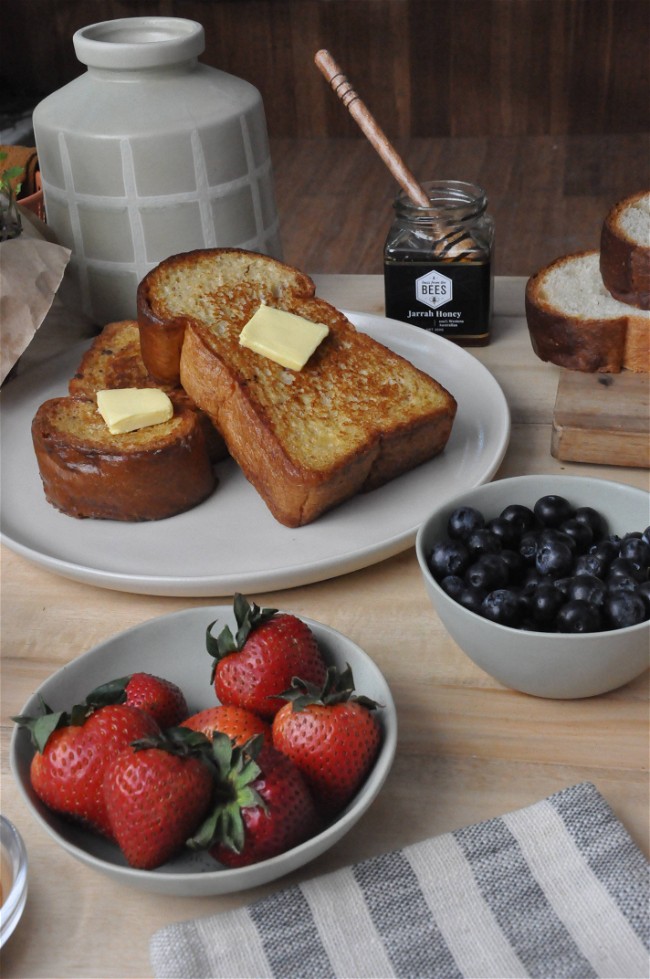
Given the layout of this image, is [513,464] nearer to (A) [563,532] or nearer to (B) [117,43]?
(A) [563,532]

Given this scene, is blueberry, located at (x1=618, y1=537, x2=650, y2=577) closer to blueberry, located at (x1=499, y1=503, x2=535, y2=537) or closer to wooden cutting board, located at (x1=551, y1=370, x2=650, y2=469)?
blueberry, located at (x1=499, y1=503, x2=535, y2=537)

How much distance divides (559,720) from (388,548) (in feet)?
0.86

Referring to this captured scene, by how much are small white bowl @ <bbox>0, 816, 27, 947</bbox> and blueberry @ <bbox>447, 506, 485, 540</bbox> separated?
17.5 inches

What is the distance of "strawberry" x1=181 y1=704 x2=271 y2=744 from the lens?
761 mm

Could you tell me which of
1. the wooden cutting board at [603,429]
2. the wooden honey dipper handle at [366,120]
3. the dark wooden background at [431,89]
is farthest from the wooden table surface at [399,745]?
the dark wooden background at [431,89]

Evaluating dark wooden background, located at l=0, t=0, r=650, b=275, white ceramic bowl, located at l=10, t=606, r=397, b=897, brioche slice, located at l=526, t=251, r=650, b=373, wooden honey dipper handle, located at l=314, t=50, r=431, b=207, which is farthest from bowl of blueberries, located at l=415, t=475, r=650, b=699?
dark wooden background, located at l=0, t=0, r=650, b=275

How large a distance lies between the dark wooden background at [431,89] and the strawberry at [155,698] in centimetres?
327

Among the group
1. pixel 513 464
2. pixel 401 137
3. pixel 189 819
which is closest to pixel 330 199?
pixel 401 137

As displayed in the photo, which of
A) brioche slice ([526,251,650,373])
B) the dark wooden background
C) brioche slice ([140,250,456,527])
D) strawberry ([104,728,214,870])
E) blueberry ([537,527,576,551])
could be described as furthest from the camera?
the dark wooden background

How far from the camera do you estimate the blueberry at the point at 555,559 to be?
2.96 ft

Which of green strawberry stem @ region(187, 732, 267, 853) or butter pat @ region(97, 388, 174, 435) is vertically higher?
green strawberry stem @ region(187, 732, 267, 853)

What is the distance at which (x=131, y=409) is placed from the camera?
1.20m

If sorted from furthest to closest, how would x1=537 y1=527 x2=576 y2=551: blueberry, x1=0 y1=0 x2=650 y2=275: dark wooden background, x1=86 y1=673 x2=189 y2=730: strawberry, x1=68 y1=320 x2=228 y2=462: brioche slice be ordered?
x1=0 y1=0 x2=650 y2=275: dark wooden background < x1=68 y1=320 x2=228 y2=462: brioche slice < x1=537 y1=527 x2=576 y2=551: blueberry < x1=86 y1=673 x2=189 y2=730: strawberry

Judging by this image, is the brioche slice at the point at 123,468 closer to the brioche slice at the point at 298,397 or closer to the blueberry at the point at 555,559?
the brioche slice at the point at 298,397
